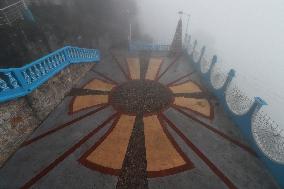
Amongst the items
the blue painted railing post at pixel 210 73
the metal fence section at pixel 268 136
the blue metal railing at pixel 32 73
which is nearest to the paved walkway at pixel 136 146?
the metal fence section at pixel 268 136

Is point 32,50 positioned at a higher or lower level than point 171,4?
lower

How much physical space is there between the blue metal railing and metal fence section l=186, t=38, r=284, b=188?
37.4ft

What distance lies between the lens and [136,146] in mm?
10258

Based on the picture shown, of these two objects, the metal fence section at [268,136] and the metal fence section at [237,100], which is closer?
the metal fence section at [268,136]

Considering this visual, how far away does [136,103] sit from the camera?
13.8 meters

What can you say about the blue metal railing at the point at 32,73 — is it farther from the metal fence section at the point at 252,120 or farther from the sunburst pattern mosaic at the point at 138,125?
the metal fence section at the point at 252,120

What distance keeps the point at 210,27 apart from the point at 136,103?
327ft

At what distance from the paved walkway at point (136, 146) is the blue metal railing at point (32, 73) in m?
2.51

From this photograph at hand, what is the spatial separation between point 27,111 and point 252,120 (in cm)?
1248

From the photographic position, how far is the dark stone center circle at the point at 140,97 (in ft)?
43.4

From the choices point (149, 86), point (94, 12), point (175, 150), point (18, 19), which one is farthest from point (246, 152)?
point (94, 12)

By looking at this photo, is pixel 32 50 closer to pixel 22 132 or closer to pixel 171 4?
pixel 22 132

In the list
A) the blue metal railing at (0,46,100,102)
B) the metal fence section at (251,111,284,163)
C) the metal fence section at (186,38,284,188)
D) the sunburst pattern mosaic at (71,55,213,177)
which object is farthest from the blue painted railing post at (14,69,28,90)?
the metal fence section at (251,111,284,163)

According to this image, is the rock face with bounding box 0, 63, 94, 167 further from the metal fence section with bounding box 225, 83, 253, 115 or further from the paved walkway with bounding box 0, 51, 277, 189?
the metal fence section with bounding box 225, 83, 253, 115
